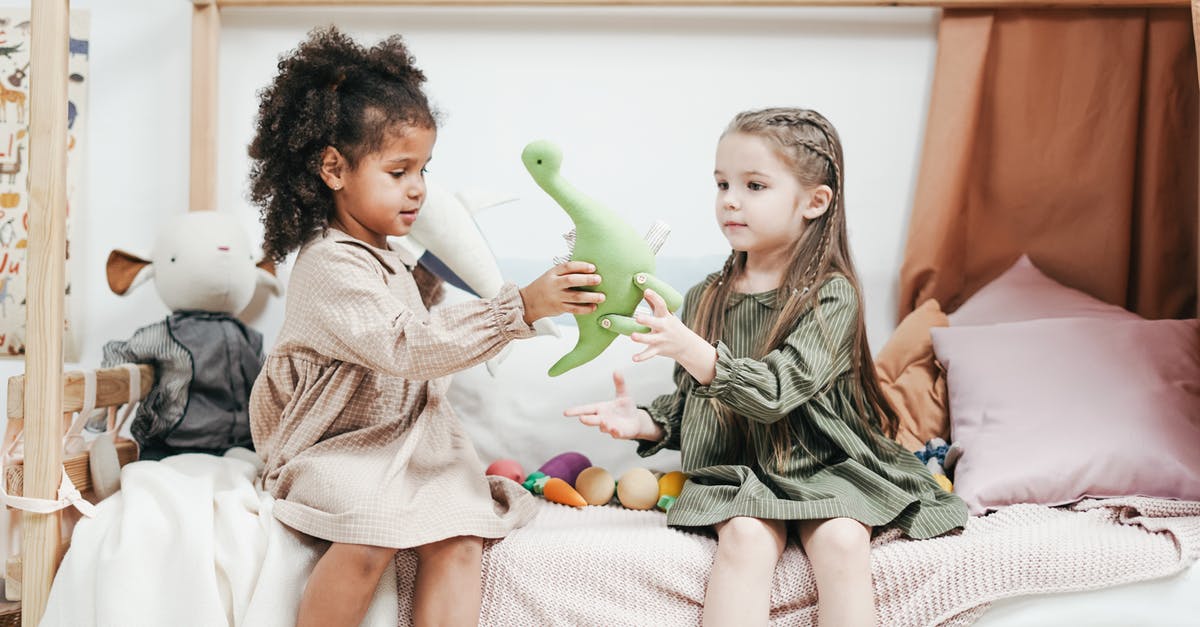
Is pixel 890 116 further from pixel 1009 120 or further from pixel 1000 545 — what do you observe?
pixel 1000 545

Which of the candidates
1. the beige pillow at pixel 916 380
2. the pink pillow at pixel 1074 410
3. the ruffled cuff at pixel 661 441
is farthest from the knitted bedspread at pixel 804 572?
the beige pillow at pixel 916 380

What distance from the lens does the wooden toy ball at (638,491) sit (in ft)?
4.45

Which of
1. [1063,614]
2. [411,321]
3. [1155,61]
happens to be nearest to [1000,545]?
[1063,614]

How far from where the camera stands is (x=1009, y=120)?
5.67 feet

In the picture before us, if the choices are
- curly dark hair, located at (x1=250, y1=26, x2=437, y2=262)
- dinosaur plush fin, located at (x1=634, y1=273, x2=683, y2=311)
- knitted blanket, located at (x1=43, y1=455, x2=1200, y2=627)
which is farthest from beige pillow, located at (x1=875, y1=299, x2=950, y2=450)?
curly dark hair, located at (x1=250, y1=26, x2=437, y2=262)

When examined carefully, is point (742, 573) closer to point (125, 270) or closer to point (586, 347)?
point (586, 347)

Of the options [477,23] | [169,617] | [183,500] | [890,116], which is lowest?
[169,617]

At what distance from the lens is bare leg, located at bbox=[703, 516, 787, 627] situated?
108cm

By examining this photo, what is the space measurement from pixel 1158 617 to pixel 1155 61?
3.30 ft

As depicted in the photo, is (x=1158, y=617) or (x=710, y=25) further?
(x=710, y=25)

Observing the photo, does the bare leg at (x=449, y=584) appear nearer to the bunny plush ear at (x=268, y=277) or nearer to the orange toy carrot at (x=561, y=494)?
the orange toy carrot at (x=561, y=494)

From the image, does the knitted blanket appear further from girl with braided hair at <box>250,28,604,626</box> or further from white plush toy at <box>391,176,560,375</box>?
white plush toy at <box>391,176,560,375</box>

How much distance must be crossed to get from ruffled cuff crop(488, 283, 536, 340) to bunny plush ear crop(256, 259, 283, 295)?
77 cm

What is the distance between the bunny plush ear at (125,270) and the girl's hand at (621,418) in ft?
2.78
